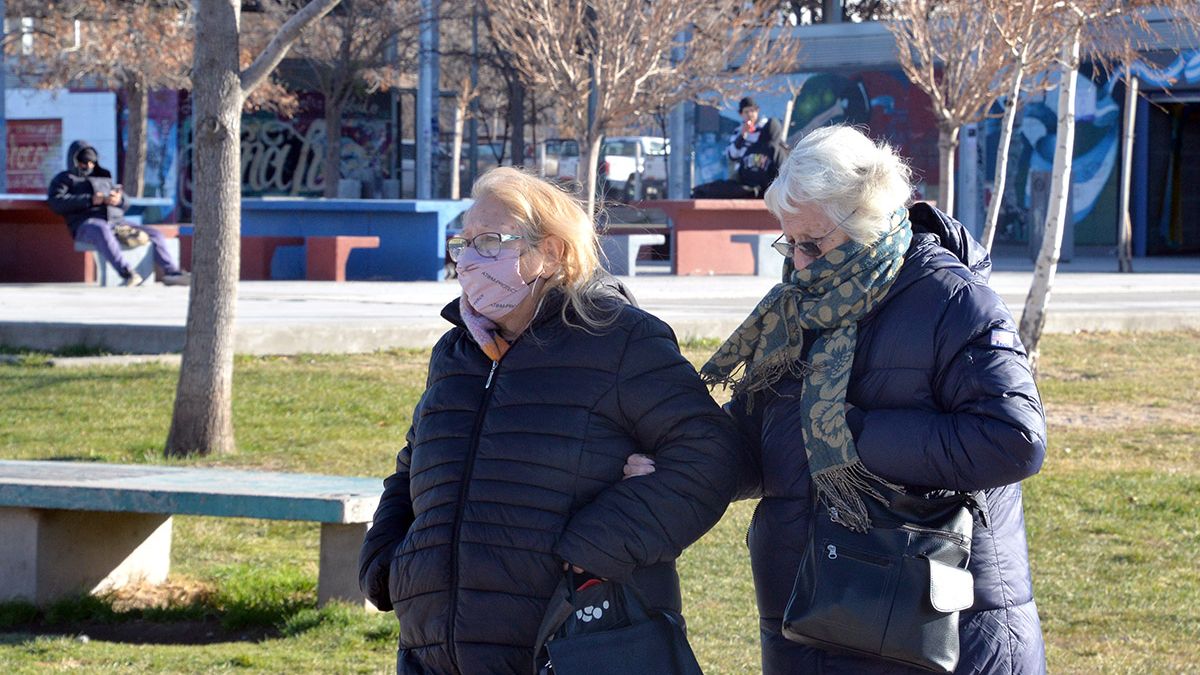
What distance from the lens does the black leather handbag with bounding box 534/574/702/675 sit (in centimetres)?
280

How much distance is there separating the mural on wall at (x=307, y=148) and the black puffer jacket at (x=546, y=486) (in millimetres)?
36547

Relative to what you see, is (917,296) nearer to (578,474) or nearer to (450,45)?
(578,474)

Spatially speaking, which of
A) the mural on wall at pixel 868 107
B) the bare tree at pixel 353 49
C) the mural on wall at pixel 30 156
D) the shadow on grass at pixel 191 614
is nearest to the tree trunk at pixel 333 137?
the bare tree at pixel 353 49

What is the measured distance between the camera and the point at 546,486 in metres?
2.94

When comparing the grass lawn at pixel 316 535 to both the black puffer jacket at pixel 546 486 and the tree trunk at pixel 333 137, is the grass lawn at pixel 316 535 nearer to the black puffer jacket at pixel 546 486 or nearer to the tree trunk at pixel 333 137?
the black puffer jacket at pixel 546 486

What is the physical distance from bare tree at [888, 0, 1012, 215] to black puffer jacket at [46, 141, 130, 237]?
873 centimetres

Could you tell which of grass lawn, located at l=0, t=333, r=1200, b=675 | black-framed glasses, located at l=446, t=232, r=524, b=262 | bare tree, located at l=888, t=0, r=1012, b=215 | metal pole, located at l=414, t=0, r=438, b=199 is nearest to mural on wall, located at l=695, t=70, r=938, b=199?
metal pole, located at l=414, t=0, r=438, b=199

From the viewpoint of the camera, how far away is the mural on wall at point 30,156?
40.0m

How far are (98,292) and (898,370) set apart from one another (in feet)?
46.2

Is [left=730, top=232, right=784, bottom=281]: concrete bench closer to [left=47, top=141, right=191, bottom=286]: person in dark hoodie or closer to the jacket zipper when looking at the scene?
[left=47, top=141, right=191, bottom=286]: person in dark hoodie

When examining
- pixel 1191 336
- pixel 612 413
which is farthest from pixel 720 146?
pixel 612 413

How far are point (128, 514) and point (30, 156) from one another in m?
37.1

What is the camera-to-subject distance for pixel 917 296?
2.86m

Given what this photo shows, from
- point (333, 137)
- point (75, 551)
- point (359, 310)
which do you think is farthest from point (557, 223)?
point (333, 137)
